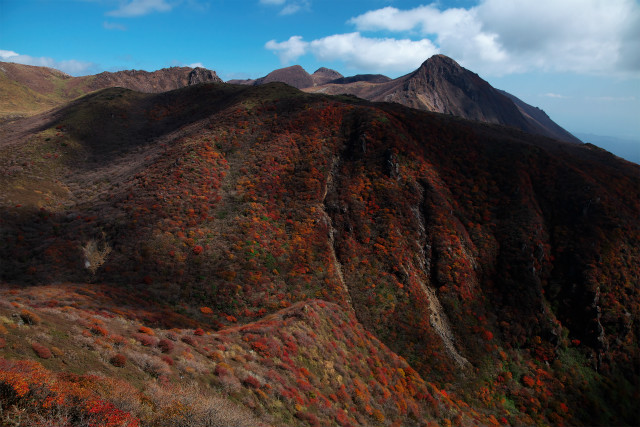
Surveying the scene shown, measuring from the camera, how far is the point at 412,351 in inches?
1393

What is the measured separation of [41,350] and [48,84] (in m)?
218

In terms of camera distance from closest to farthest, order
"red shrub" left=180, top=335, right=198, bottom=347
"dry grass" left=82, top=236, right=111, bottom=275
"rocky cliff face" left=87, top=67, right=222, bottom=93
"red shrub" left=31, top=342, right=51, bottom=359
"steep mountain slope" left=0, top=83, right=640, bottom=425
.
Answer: "red shrub" left=31, top=342, right=51, bottom=359 → "red shrub" left=180, top=335, right=198, bottom=347 → "steep mountain slope" left=0, top=83, right=640, bottom=425 → "dry grass" left=82, top=236, right=111, bottom=275 → "rocky cliff face" left=87, top=67, right=222, bottom=93

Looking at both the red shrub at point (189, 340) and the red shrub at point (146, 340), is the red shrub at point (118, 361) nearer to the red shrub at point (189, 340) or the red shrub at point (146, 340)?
the red shrub at point (146, 340)

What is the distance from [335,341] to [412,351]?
45.0 ft

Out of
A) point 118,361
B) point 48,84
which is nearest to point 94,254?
point 118,361

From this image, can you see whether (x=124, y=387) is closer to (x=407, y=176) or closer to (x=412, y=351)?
(x=412, y=351)

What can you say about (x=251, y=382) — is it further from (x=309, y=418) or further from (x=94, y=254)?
(x=94, y=254)

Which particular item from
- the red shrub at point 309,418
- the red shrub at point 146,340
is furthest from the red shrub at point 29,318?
the red shrub at point 309,418

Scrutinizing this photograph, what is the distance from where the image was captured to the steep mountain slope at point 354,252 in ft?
86.9

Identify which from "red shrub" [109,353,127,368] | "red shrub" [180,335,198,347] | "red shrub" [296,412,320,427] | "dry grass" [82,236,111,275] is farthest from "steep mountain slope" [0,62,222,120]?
"red shrub" [296,412,320,427]

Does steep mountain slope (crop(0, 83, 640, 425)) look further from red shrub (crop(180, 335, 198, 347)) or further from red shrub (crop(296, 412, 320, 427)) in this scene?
red shrub (crop(180, 335, 198, 347))

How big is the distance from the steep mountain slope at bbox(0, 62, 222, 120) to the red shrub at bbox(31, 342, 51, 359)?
11698cm

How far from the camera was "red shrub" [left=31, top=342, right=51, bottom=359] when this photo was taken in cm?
1151

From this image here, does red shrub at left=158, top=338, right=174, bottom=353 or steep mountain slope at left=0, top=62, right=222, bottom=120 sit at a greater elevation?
steep mountain slope at left=0, top=62, right=222, bottom=120
